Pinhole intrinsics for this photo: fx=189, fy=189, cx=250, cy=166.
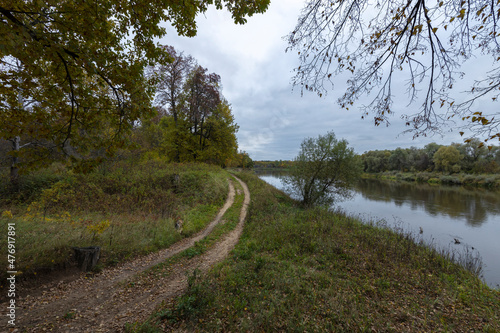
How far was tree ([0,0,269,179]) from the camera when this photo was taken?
8.96 feet

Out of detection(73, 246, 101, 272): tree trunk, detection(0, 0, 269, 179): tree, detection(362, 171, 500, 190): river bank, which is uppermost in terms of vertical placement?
detection(0, 0, 269, 179): tree

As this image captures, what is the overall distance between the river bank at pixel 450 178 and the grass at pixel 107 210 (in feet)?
129

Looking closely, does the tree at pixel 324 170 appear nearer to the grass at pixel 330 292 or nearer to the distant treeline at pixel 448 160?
the grass at pixel 330 292

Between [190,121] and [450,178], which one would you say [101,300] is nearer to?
[190,121]

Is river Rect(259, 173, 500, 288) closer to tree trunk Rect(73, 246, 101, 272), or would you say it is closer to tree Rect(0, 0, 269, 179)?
tree Rect(0, 0, 269, 179)

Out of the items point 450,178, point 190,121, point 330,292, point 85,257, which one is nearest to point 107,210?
point 85,257

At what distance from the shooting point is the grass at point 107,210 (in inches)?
203

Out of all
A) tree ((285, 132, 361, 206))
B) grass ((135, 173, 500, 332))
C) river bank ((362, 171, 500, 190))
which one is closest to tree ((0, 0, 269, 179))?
grass ((135, 173, 500, 332))

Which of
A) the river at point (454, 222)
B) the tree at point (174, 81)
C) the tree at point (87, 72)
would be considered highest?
the tree at point (174, 81)

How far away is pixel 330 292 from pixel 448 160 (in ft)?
204

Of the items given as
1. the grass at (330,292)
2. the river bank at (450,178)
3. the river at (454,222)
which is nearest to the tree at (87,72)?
the grass at (330,292)

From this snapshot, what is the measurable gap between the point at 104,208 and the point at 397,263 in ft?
42.8

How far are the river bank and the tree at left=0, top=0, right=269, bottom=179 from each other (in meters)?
44.7

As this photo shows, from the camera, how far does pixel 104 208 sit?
947cm
